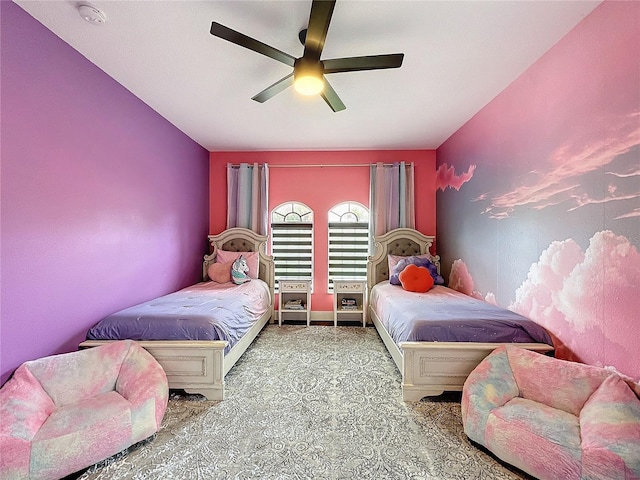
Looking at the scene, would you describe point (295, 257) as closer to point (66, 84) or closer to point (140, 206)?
point (140, 206)

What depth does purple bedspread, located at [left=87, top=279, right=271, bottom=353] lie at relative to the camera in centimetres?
225

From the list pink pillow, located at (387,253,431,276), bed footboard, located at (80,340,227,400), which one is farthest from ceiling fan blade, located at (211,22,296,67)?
pink pillow, located at (387,253,431,276)

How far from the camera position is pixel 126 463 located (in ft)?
5.28

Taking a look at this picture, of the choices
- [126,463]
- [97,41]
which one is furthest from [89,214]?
[126,463]

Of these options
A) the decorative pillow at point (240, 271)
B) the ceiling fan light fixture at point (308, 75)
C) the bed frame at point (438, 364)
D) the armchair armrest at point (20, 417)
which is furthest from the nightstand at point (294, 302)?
the ceiling fan light fixture at point (308, 75)

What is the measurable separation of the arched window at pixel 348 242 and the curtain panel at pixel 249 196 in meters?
1.09

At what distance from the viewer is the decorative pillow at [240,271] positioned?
386 cm

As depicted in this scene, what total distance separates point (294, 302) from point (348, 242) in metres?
1.27

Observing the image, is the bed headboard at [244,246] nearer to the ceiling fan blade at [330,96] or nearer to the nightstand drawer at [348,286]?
the nightstand drawer at [348,286]

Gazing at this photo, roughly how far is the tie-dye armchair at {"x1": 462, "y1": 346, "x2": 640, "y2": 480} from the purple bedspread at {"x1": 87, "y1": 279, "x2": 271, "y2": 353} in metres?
1.90

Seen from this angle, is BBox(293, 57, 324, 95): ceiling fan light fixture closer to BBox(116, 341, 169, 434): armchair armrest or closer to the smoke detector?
the smoke detector

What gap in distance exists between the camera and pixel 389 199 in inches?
173

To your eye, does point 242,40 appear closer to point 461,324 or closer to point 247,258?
point 461,324

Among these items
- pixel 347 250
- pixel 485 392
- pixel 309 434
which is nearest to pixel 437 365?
pixel 485 392
